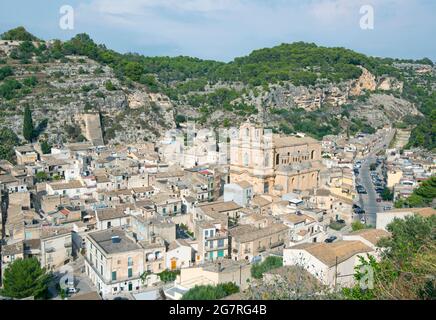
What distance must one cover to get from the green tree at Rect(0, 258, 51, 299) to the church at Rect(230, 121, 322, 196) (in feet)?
33.7

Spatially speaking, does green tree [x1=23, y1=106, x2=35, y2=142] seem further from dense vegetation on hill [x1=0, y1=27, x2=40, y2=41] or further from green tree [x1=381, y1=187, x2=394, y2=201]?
green tree [x1=381, y1=187, x2=394, y2=201]

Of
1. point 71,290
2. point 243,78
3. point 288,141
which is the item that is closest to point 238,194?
point 288,141

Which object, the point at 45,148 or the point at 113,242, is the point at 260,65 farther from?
the point at 113,242

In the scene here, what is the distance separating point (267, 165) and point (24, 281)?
11148 mm

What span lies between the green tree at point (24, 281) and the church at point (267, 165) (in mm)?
10273

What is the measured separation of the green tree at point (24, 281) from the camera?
1109cm

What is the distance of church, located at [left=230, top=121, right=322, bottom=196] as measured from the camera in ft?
65.9

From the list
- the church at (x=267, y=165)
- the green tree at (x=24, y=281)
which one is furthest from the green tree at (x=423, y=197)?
the green tree at (x=24, y=281)

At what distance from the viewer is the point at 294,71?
46.1m

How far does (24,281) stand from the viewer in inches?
439

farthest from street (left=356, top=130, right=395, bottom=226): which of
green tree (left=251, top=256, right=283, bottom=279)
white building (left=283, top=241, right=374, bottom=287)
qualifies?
green tree (left=251, top=256, right=283, bottom=279)
